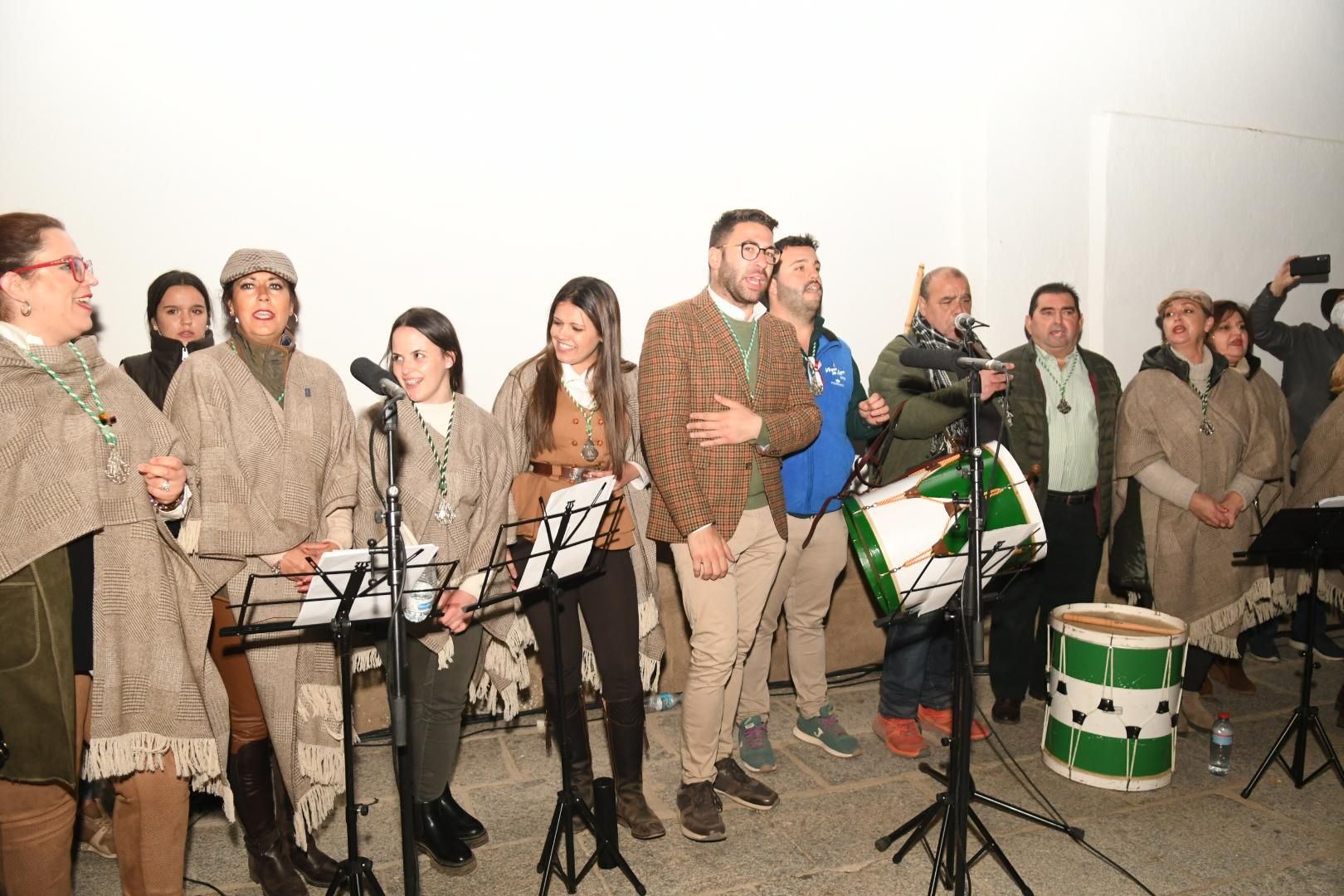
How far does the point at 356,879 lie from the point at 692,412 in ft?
5.07

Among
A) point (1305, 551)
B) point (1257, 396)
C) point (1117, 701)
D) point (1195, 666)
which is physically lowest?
point (1195, 666)

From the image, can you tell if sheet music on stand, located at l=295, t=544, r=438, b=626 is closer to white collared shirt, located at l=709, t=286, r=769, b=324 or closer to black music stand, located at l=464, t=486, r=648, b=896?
black music stand, located at l=464, t=486, r=648, b=896

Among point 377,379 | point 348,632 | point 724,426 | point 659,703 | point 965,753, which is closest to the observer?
point 377,379

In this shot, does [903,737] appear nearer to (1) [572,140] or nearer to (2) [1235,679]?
(2) [1235,679]

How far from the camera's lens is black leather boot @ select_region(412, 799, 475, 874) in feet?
9.39

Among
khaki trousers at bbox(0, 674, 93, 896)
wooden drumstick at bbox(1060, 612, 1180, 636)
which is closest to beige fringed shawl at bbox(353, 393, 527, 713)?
khaki trousers at bbox(0, 674, 93, 896)

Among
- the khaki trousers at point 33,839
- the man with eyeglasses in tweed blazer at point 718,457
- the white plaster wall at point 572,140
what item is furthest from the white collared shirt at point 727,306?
the khaki trousers at point 33,839

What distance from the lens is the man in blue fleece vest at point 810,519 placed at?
138 inches

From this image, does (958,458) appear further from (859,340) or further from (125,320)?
(125,320)

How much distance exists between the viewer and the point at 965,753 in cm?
250

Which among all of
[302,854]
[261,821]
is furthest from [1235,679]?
[261,821]

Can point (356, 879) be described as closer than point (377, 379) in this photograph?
No

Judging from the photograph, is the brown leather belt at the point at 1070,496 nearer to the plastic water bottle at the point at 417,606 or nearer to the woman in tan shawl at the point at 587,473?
the woman in tan shawl at the point at 587,473

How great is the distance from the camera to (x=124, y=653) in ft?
7.47
